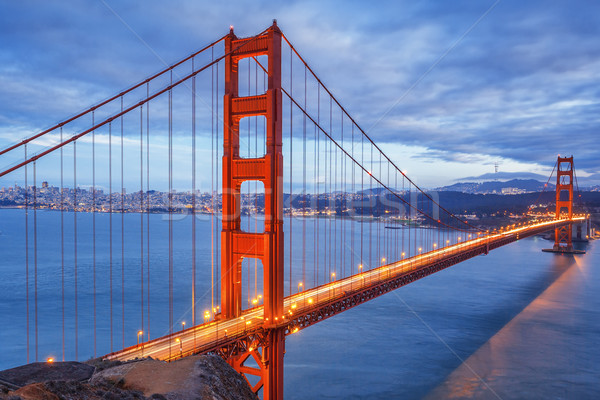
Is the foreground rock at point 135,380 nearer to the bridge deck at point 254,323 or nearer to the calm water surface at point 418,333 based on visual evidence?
the bridge deck at point 254,323

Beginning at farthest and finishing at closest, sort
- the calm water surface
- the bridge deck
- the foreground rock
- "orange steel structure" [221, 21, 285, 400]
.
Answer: the calm water surface < "orange steel structure" [221, 21, 285, 400] < the bridge deck < the foreground rock

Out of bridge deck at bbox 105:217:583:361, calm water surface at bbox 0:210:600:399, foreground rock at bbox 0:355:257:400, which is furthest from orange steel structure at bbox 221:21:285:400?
foreground rock at bbox 0:355:257:400

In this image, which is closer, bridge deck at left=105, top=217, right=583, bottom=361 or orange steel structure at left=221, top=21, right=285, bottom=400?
bridge deck at left=105, top=217, right=583, bottom=361

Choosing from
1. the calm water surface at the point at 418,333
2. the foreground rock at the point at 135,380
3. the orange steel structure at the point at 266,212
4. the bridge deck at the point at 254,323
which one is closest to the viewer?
the foreground rock at the point at 135,380

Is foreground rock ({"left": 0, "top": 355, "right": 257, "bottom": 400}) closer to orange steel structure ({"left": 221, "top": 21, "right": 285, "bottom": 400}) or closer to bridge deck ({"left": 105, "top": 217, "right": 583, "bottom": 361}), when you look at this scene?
bridge deck ({"left": 105, "top": 217, "right": 583, "bottom": 361})

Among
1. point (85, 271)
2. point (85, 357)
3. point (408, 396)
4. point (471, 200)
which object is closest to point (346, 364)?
point (408, 396)

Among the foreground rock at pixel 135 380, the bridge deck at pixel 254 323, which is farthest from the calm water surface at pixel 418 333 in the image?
the foreground rock at pixel 135 380
